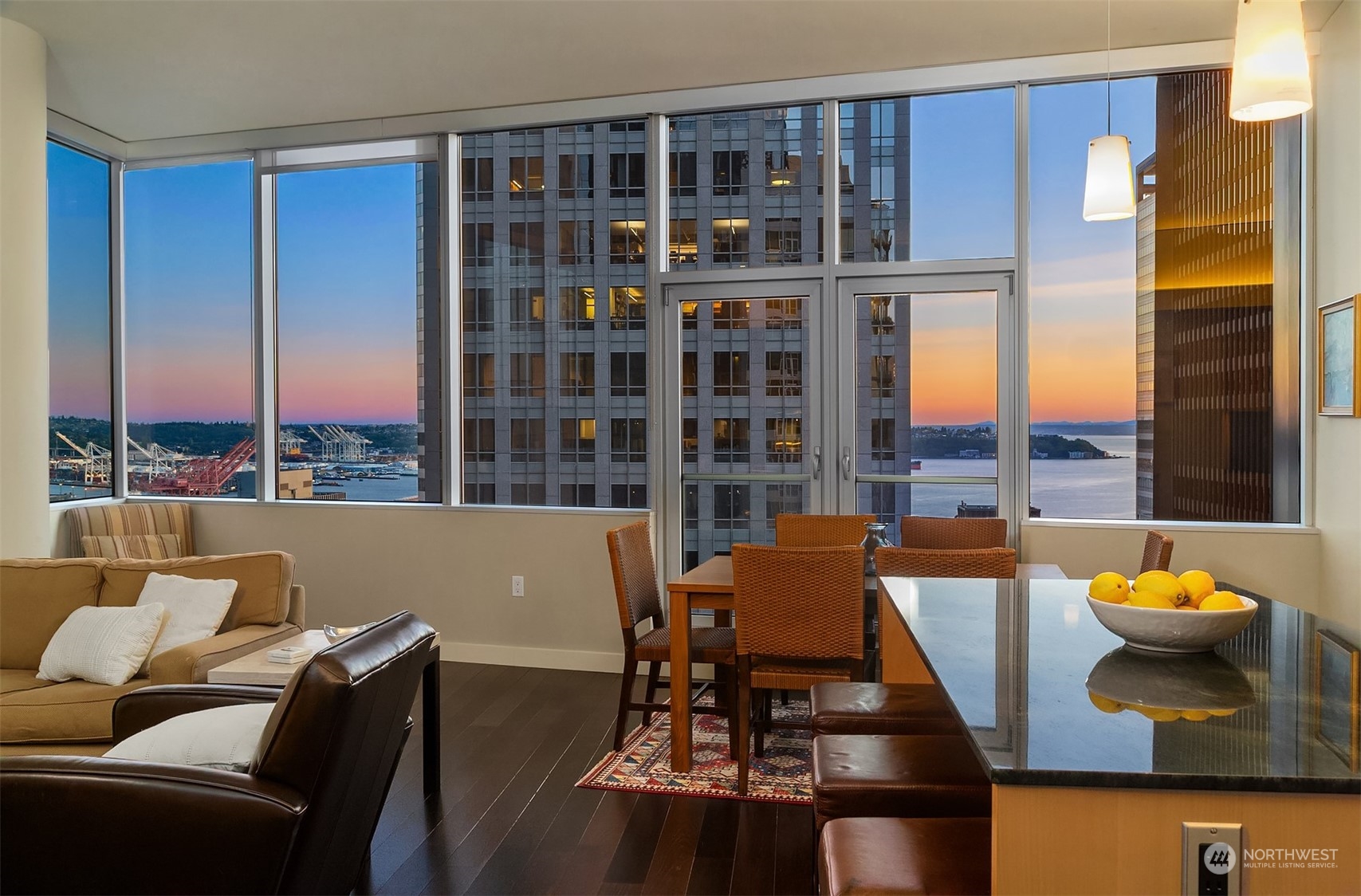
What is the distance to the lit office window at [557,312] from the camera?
16.6 ft

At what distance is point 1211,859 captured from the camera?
3.65ft

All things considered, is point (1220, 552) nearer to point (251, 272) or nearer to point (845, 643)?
point (845, 643)

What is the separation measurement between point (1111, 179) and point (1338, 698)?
6.59 ft

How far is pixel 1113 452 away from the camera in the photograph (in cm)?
443

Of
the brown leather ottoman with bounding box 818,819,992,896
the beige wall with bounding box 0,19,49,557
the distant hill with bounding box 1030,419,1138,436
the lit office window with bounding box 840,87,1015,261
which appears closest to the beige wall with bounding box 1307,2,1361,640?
the distant hill with bounding box 1030,419,1138,436

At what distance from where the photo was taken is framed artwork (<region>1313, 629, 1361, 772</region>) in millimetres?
1186

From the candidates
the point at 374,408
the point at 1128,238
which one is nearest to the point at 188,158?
the point at 374,408

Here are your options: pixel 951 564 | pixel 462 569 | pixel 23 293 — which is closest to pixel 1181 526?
pixel 951 564

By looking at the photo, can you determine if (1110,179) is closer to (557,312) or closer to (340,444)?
(557,312)

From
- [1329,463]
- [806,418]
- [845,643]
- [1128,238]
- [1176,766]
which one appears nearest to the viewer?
[1176,766]

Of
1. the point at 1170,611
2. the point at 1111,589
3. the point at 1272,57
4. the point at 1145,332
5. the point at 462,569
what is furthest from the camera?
the point at 462,569

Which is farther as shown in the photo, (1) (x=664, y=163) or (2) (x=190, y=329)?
(2) (x=190, y=329)

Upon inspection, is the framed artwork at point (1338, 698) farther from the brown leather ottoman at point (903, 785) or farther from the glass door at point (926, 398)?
the glass door at point (926, 398)

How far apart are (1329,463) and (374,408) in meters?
5.14
